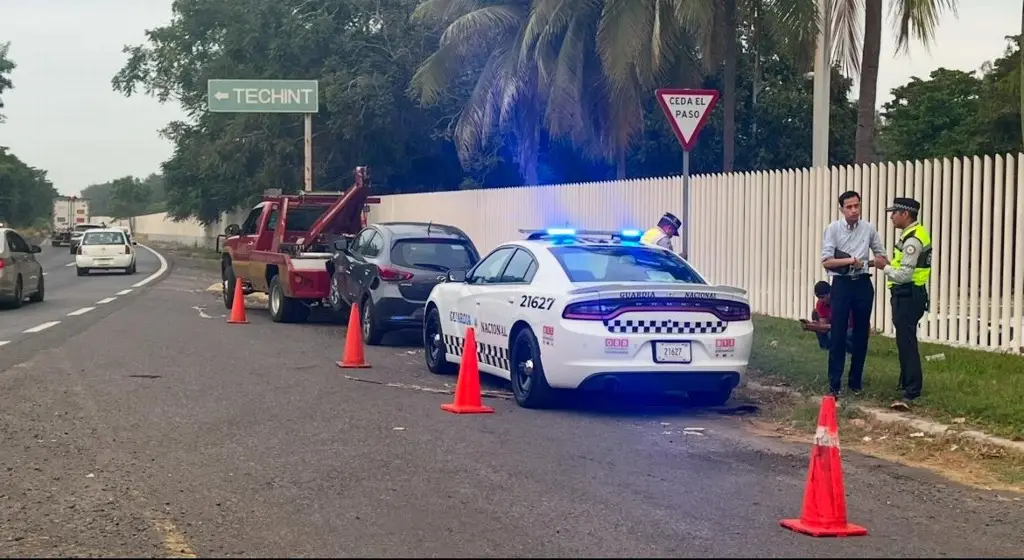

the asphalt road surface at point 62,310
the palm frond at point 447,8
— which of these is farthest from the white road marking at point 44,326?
the palm frond at point 447,8

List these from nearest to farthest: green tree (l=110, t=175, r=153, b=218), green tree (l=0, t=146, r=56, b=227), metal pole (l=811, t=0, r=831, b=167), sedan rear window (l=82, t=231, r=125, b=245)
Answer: metal pole (l=811, t=0, r=831, b=167), sedan rear window (l=82, t=231, r=125, b=245), green tree (l=0, t=146, r=56, b=227), green tree (l=110, t=175, r=153, b=218)

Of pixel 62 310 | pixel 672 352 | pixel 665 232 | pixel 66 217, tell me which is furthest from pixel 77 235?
pixel 672 352

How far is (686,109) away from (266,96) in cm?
1913

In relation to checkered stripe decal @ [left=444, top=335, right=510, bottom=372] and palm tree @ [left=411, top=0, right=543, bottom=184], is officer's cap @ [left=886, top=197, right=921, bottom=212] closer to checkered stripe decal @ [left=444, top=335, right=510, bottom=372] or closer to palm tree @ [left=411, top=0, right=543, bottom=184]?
checkered stripe decal @ [left=444, top=335, right=510, bottom=372]

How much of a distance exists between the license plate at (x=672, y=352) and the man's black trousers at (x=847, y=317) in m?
1.43

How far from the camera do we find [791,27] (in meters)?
18.8

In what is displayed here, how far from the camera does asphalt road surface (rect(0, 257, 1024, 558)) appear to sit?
18.6 feet

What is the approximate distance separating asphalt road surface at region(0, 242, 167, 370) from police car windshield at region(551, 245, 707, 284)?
21.4 feet

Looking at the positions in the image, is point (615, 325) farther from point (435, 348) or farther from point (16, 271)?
point (16, 271)

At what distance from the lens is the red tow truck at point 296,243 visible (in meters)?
17.9

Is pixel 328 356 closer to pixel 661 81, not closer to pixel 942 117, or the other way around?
pixel 661 81

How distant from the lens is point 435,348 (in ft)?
41.0

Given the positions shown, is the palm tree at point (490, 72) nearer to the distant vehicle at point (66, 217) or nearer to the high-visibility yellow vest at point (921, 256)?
the high-visibility yellow vest at point (921, 256)

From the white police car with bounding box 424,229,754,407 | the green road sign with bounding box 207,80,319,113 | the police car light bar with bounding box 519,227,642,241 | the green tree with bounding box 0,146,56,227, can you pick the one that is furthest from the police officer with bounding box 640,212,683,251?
the green tree with bounding box 0,146,56,227
